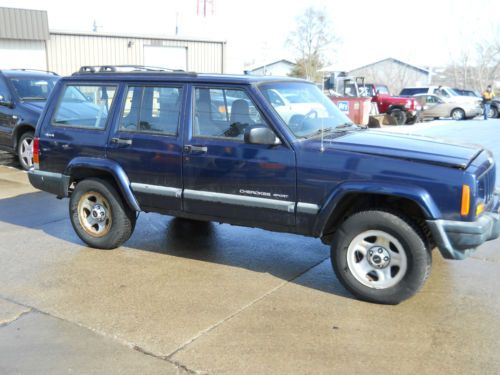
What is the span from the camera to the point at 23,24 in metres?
20.5

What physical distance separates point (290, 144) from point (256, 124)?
1.28ft

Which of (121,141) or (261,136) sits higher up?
(261,136)

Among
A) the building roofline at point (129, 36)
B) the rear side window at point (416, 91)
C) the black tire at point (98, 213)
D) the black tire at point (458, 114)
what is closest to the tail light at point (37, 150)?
the black tire at point (98, 213)

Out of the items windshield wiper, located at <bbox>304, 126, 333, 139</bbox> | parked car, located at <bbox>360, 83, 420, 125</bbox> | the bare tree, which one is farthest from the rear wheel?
the bare tree

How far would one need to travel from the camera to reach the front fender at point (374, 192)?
13.0 ft

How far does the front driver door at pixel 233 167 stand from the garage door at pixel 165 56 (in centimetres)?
2075

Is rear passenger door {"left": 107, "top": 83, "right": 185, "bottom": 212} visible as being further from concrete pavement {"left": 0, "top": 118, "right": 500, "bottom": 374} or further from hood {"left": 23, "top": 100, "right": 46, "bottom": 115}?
hood {"left": 23, "top": 100, "right": 46, "bottom": 115}

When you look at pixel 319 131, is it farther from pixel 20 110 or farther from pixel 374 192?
pixel 20 110

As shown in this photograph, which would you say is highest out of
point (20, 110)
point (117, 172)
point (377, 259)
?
point (20, 110)

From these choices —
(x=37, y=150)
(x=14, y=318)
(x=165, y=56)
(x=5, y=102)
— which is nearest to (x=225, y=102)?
(x=37, y=150)

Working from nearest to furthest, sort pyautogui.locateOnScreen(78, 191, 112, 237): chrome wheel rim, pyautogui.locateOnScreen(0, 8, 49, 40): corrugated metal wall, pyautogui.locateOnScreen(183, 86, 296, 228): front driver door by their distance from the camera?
1. pyautogui.locateOnScreen(183, 86, 296, 228): front driver door
2. pyautogui.locateOnScreen(78, 191, 112, 237): chrome wheel rim
3. pyautogui.locateOnScreen(0, 8, 49, 40): corrugated metal wall

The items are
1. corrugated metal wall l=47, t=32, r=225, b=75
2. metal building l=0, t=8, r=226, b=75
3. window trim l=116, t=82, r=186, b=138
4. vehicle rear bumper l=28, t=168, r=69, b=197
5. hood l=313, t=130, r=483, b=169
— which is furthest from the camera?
corrugated metal wall l=47, t=32, r=225, b=75

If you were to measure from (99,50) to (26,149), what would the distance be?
13.7 m

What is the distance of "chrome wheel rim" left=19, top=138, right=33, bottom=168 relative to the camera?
998 centimetres
